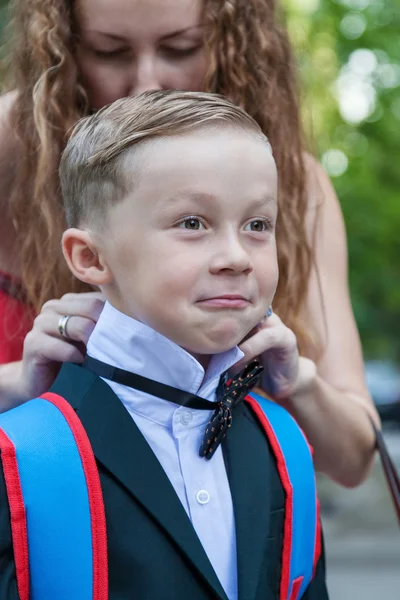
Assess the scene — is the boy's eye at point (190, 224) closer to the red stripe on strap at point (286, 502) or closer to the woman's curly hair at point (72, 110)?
the red stripe on strap at point (286, 502)

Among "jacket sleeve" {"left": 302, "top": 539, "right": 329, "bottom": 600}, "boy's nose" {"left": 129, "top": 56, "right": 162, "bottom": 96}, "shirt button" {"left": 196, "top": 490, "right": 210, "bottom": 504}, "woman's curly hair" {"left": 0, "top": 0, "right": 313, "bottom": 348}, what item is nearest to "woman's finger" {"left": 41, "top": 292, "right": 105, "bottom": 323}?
"woman's curly hair" {"left": 0, "top": 0, "right": 313, "bottom": 348}

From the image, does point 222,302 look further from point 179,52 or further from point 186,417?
point 179,52

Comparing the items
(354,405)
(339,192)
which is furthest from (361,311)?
(354,405)

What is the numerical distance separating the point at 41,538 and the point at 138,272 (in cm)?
49

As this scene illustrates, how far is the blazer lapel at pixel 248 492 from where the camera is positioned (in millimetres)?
1690

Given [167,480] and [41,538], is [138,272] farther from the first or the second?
[41,538]

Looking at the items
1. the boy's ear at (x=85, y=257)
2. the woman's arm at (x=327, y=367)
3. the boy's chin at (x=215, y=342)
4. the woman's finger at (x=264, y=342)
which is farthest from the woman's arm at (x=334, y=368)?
the boy's ear at (x=85, y=257)

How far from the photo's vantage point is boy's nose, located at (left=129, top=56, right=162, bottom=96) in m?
2.26

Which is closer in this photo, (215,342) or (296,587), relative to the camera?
(215,342)

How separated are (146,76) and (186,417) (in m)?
0.92

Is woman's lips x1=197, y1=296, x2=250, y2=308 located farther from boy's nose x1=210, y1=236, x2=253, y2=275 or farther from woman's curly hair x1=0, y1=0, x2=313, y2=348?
woman's curly hair x1=0, y1=0, x2=313, y2=348

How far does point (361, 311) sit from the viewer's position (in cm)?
2455

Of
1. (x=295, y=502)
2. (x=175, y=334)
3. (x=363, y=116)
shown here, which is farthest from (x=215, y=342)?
(x=363, y=116)

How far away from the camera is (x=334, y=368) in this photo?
8.52ft
